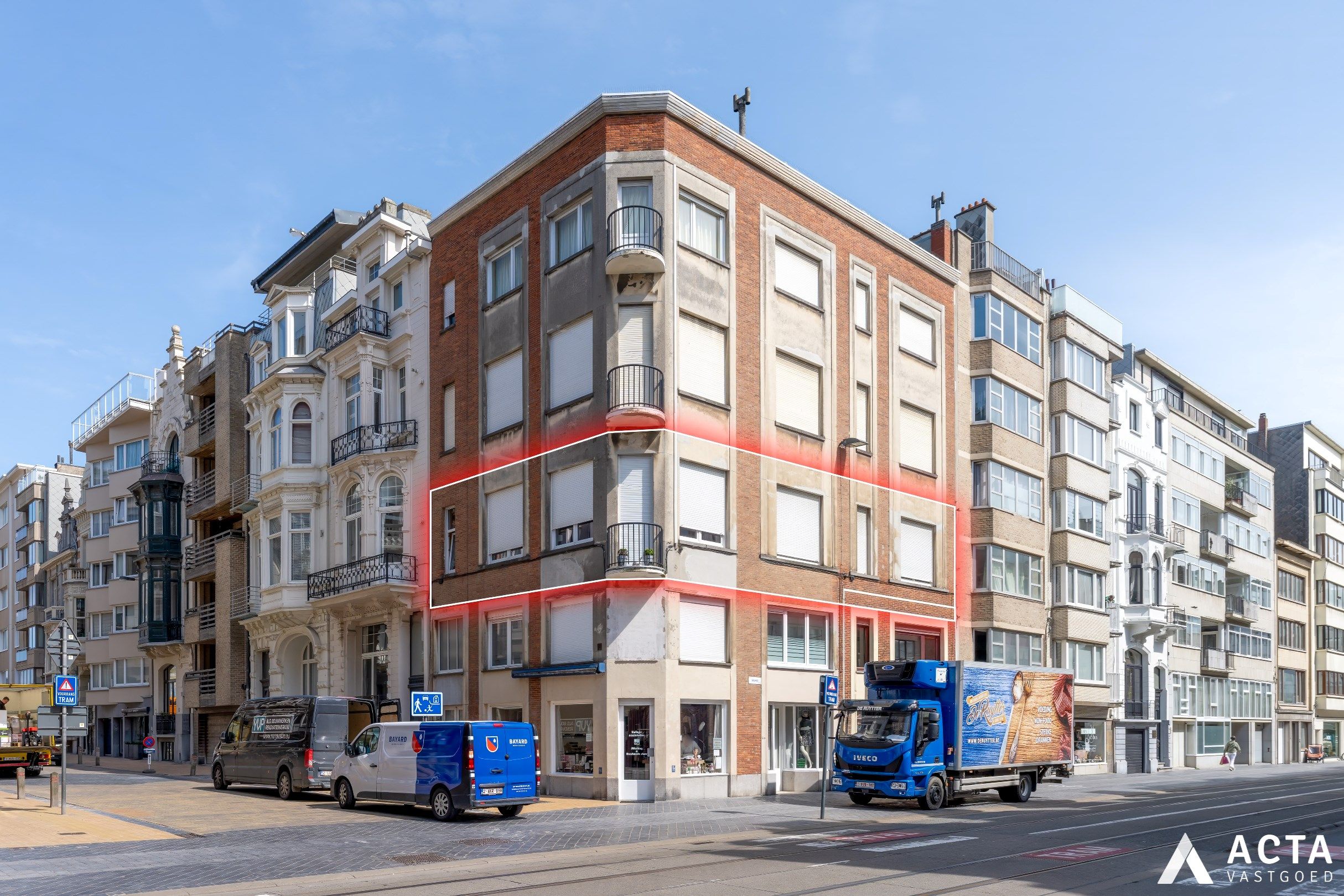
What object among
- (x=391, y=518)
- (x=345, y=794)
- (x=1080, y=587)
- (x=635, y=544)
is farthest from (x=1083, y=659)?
(x=345, y=794)

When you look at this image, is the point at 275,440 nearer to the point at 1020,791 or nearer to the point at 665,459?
the point at 665,459

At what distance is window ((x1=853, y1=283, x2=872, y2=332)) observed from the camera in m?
36.9

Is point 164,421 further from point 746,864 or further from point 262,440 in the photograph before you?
point 746,864

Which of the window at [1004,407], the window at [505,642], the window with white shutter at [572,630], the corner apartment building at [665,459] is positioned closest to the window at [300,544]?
the corner apartment building at [665,459]

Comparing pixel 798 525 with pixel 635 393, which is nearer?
pixel 635 393

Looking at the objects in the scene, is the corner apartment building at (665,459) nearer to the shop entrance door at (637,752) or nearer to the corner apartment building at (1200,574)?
the shop entrance door at (637,752)

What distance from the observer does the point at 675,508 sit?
29594 mm

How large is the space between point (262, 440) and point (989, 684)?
2802 cm

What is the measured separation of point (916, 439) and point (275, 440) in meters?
22.7

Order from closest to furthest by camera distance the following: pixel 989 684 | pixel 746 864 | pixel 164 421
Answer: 1. pixel 746 864
2. pixel 989 684
3. pixel 164 421

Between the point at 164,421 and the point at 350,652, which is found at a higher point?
the point at 164,421

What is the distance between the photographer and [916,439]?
128 ft

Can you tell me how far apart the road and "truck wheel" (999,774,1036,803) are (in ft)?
0.91

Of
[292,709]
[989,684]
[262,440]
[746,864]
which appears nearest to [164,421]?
[262,440]
